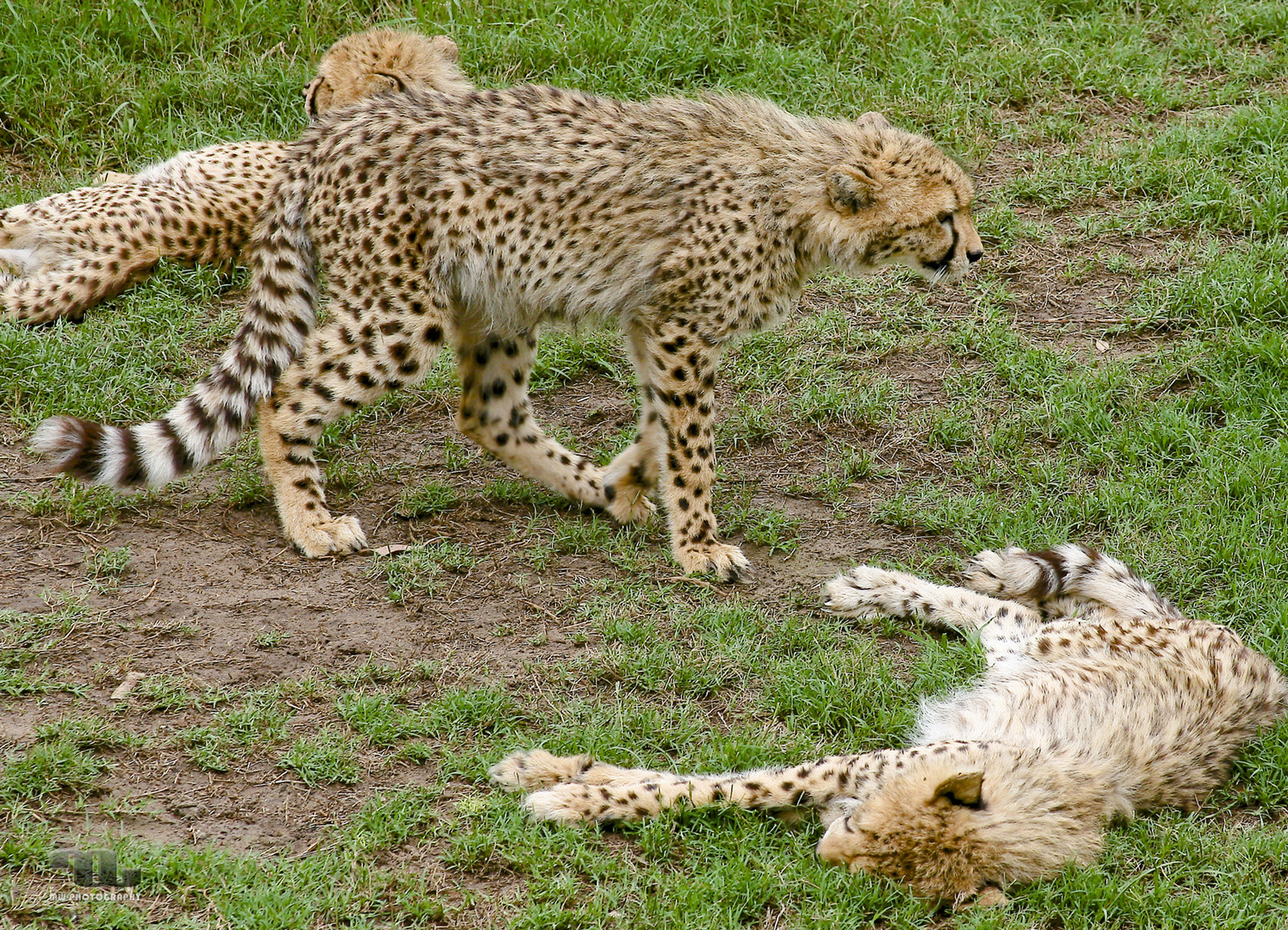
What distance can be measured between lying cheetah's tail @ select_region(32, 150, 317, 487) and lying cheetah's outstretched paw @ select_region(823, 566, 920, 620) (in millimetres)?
1905

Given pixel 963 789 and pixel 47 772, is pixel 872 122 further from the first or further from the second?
pixel 47 772

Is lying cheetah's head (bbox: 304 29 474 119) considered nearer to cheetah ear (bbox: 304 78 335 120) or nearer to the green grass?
cheetah ear (bbox: 304 78 335 120)

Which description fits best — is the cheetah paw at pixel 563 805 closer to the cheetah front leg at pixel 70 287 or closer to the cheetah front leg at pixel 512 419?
the cheetah front leg at pixel 512 419

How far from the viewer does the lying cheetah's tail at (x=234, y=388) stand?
4367 mm

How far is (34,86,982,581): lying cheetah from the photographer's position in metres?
4.74

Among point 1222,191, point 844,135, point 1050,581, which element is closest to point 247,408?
point 844,135

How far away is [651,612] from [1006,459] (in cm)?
159

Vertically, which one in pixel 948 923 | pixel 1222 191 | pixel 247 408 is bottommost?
pixel 948 923

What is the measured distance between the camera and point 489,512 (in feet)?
17.0

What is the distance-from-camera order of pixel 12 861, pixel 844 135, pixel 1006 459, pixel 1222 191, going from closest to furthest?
1. pixel 12 861
2. pixel 844 135
3. pixel 1006 459
4. pixel 1222 191

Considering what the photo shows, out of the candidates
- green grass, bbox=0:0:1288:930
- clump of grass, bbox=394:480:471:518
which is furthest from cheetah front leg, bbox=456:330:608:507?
clump of grass, bbox=394:480:471:518

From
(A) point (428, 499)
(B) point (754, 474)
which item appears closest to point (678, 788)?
(A) point (428, 499)

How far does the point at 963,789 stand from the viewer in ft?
11.5

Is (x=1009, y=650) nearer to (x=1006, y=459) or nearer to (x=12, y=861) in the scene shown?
(x=1006, y=459)
